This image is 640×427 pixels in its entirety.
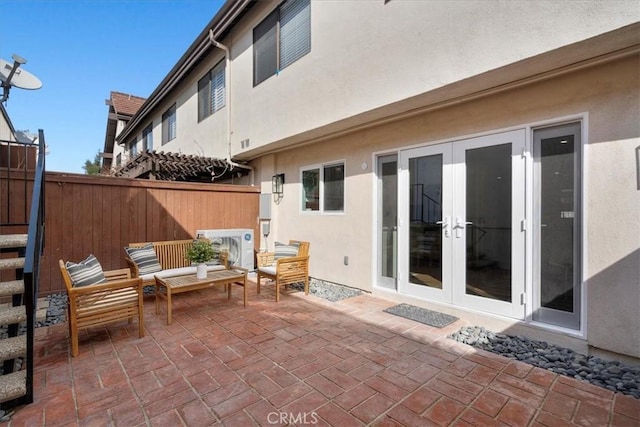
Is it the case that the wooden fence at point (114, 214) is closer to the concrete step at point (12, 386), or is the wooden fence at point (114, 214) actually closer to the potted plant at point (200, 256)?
the potted plant at point (200, 256)

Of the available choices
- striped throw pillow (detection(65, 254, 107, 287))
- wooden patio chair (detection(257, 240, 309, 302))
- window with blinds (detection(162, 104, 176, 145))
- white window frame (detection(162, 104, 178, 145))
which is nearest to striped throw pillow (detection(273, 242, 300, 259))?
wooden patio chair (detection(257, 240, 309, 302))

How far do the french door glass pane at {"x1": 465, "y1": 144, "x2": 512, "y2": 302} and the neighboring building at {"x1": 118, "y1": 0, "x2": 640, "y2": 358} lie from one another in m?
0.02

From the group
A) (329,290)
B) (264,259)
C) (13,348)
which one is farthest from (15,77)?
(329,290)

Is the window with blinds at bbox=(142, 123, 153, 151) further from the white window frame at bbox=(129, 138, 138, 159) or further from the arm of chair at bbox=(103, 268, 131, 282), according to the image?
the arm of chair at bbox=(103, 268, 131, 282)

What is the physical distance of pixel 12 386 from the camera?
7.48 feet

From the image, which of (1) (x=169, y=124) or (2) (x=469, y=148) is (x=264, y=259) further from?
(1) (x=169, y=124)

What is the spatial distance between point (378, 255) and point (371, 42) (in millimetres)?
3295

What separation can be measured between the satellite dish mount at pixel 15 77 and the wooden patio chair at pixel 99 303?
14.7 feet

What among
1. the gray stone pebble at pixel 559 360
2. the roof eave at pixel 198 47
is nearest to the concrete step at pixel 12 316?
the gray stone pebble at pixel 559 360

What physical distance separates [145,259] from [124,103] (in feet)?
49.6

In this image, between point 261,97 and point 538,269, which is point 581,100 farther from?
point 261,97

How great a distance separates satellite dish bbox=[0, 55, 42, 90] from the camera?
549 cm

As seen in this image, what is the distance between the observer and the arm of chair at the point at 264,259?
5539mm

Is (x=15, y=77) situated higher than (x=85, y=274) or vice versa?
(x=15, y=77)
